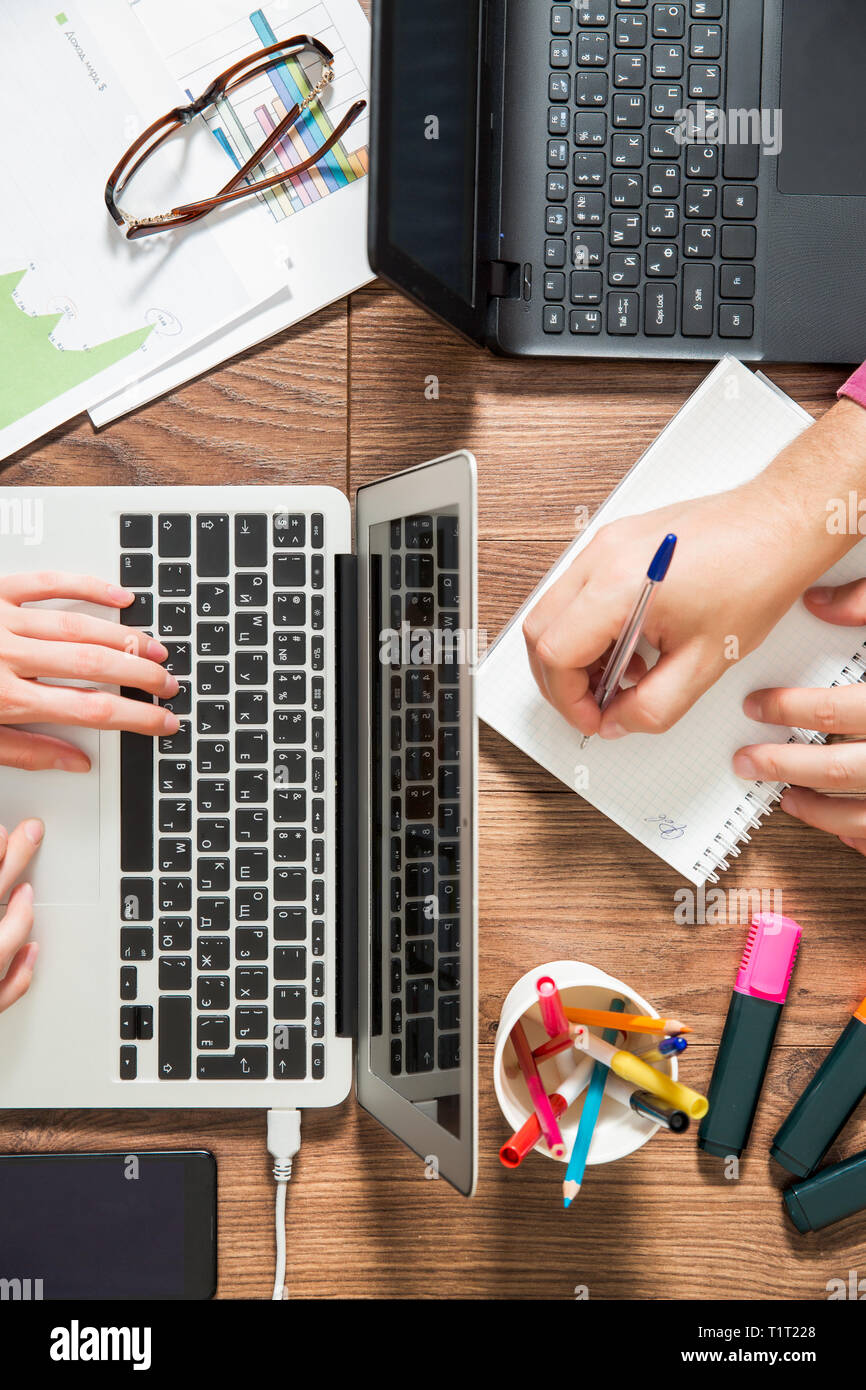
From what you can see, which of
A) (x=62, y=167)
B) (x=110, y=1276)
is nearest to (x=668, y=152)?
(x=62, y=167)

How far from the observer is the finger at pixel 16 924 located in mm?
612

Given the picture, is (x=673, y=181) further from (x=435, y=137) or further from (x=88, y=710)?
(x=88, y=710)

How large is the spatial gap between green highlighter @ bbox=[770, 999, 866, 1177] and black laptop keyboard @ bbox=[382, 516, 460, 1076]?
31cm

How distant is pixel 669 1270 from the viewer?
0.68m

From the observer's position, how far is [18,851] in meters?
0.62

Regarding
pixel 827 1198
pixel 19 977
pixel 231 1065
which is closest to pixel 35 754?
pixel 19 977

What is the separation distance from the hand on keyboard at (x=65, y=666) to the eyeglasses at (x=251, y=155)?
295 mm

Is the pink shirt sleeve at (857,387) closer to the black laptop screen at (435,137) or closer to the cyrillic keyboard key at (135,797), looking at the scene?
the black laptop screen at (435,137)

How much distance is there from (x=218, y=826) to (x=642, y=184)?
581 millimetres

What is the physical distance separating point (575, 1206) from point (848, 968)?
30cm

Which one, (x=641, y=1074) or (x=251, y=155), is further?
(x=251, y=155)

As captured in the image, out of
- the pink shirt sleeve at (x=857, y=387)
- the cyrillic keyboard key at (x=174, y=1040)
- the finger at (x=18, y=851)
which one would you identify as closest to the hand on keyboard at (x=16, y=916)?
the finger at (x=18, y=851)

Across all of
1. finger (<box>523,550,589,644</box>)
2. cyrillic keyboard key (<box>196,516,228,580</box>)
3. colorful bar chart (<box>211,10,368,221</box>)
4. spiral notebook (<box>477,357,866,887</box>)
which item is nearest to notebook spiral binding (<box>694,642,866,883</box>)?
spiral notebook (<box>477,357,866,887</box>)

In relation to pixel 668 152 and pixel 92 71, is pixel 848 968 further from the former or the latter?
pixel 92 71
